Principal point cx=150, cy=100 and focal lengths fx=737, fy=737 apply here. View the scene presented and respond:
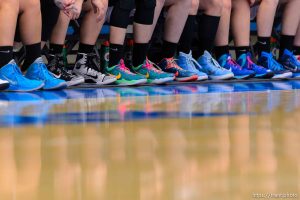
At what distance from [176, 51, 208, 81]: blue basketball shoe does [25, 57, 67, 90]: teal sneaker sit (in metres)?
0.98

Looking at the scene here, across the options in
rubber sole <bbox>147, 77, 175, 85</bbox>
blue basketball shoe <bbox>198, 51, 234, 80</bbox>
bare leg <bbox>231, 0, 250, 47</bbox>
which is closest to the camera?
rubber sole <bbox>147, 77, 175, 85</bbox>

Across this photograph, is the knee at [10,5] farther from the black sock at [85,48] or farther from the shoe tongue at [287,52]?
the shoe tongue at [287,52]

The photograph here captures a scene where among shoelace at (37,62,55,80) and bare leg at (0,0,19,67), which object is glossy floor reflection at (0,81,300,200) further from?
shoelace at (37,62,55,80)

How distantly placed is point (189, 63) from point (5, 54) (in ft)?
4.41

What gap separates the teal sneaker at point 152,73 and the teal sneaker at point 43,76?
0.68 m

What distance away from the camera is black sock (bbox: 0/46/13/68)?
130 inches

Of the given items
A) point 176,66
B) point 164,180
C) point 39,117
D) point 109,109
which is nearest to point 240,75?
point 176,66

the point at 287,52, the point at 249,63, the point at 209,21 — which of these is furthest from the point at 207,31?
the point at 287,52

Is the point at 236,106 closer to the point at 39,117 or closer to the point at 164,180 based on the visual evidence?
the point at 39,117

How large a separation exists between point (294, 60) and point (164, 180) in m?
3.72

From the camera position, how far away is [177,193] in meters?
1.12

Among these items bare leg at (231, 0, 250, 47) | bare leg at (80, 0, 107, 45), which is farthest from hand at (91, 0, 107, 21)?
bare leg at (231, 0, 250, 47)

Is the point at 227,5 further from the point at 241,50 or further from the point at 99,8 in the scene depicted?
the point at 99,8

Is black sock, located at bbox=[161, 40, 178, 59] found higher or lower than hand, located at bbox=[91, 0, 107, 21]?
lower
